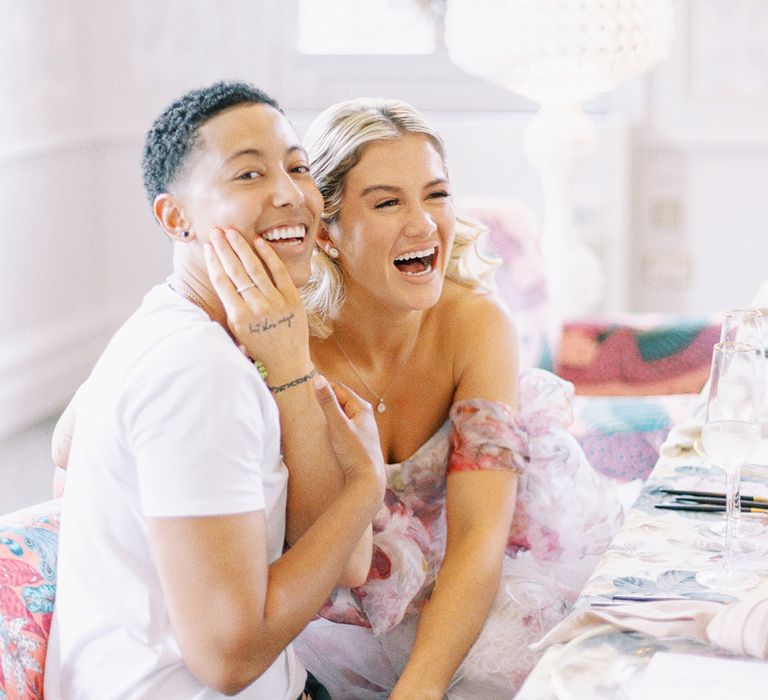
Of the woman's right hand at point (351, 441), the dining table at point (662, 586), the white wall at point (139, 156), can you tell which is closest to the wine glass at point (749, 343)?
the dining table at point (662, 586)

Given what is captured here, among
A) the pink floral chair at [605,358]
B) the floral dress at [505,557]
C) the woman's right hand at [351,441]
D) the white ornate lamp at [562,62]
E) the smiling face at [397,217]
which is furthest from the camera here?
the white ornate lamp at [562,62]

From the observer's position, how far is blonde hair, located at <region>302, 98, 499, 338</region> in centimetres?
175

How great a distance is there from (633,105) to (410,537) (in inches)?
91.6

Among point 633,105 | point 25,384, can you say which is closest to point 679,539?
point 633,105

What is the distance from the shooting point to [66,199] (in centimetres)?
416

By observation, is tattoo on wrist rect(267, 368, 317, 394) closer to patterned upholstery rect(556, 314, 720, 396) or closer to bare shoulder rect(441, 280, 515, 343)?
bare shoulder rect(441, 280, 515, 343)

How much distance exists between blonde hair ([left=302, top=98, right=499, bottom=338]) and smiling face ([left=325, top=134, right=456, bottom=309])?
0.5 inches

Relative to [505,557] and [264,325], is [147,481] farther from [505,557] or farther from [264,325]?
[505,557]

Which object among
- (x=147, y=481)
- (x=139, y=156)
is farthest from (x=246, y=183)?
(x=139, y=156)

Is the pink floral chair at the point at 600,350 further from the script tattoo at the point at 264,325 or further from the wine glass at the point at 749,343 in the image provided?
the script tattoo at the point at 264,325

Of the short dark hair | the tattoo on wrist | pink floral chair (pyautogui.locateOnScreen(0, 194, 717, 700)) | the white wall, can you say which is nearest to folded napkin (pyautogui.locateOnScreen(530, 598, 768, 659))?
the tattoo on wrist

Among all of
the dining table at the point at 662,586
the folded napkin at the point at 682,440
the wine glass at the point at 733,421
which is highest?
the wine glass at the point at 733,421

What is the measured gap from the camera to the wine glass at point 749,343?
134cm

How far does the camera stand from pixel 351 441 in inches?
54.8
